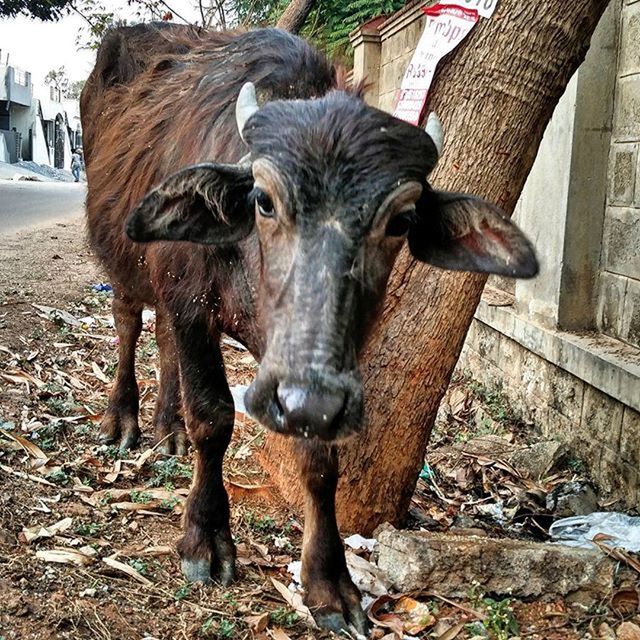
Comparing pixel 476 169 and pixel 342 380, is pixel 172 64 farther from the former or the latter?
pixel 342 380

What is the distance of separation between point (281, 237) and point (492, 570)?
1.50m

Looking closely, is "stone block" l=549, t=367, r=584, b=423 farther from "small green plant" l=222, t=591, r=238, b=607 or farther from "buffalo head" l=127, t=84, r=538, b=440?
"small green plant" l=222, t=591, r=238, b=607

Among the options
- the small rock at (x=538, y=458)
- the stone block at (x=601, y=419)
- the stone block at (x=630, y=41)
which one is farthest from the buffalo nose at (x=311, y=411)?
the stone block at (x=630, y=41)

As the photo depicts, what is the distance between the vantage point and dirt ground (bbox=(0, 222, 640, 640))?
9.11ft

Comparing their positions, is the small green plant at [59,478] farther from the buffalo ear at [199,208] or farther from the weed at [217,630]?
the buffalo ear at [199,208]

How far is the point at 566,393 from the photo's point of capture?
479 cm

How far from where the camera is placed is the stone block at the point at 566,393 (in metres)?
4.65

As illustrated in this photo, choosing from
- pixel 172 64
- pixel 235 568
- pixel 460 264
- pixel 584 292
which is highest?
pixel 172 64

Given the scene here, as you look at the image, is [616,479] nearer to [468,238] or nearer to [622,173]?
[622,173]

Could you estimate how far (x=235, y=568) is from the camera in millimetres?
3182

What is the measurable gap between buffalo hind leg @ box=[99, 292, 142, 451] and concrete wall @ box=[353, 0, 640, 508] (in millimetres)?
1908

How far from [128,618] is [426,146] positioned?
5.84ft

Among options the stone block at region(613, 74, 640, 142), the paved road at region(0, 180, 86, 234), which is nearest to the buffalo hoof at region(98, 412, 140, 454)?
the stone block at region(613, 74, 640, 142)

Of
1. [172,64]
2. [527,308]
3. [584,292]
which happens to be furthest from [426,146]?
[527,308]
